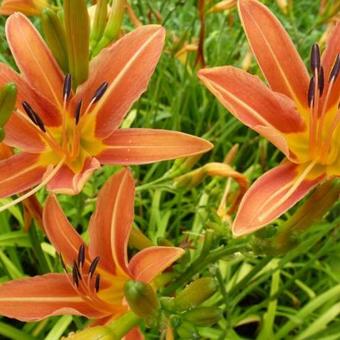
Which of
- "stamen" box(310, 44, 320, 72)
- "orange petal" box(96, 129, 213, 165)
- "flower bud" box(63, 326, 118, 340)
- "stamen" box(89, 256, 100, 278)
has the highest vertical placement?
"stamen" box(310, 44, 320, 72)

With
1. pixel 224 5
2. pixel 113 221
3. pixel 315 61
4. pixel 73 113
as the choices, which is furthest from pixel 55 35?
Result: pixel 224 5

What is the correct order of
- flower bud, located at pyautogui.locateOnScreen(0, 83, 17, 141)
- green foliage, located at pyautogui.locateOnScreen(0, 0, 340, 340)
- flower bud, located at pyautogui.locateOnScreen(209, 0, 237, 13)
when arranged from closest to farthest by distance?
flower bud, located at pyautogui.locateOnScreen(0, 83, 17, 141) < green foliage, located at pyautogui.locateOnScreen(0, 0, 340, 340) < flower bud, located at pyautogui.locateOnScreen(209, 0, 237, 13)

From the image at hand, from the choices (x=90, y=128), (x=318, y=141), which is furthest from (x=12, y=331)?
(x=318, y=141)

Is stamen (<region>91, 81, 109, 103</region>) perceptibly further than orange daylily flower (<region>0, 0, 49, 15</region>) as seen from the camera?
No

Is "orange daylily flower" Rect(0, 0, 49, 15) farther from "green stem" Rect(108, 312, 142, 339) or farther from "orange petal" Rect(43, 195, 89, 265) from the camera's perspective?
"green stem" Rect(108, 312, 142, 339)

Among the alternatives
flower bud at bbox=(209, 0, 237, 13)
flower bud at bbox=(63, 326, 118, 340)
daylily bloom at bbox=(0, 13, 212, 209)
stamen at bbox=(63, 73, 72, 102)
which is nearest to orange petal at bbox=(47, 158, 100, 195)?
daylily bloom at bbox=(0, 13, 212, 209)

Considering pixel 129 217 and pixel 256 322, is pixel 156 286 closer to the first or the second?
pixel 129 217

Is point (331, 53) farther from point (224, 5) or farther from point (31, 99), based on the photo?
point (224, 5)
